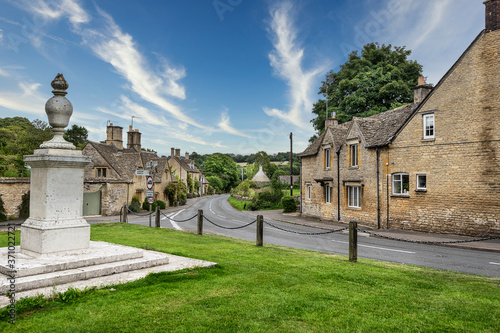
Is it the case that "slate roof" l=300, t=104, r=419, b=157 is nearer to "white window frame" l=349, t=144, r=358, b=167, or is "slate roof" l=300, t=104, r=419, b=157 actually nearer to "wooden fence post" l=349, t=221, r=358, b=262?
"white window frame" l=349, t=144, r=358, b=167

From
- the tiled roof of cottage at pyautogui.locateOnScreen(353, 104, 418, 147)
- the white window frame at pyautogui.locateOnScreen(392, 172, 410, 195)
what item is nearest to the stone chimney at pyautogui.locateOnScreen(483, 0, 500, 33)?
the tiled roof of cottage at pyautogui.locateOnScreen(353, 104, 418, 147)

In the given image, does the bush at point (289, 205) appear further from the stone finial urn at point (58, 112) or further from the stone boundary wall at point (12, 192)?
the stone finial urn at point (58, 112)

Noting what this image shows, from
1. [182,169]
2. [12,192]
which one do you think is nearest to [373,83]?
[12,192]

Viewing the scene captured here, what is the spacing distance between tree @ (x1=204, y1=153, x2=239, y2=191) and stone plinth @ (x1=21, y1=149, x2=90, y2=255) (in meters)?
96.6

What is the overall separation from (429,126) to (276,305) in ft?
62.3

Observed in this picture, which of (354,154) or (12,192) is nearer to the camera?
(354,154)

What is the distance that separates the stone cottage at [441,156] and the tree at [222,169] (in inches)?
3224

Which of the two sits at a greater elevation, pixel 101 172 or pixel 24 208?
pixel 101 172

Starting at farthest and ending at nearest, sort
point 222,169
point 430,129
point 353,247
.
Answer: point 222,169, point 430,129, point 353,247

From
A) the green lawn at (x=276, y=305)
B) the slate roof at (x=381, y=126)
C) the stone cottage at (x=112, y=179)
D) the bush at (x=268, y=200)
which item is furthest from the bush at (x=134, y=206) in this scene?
the green lawn at (x=276, y=305)

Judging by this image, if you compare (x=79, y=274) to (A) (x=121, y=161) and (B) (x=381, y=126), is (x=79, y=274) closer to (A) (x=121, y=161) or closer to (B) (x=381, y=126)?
(B) (x=381, y=126)

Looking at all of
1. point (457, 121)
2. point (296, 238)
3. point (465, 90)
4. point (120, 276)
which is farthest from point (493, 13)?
point (120, 276)

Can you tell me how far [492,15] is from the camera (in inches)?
715

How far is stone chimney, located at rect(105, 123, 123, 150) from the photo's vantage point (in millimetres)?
46438
